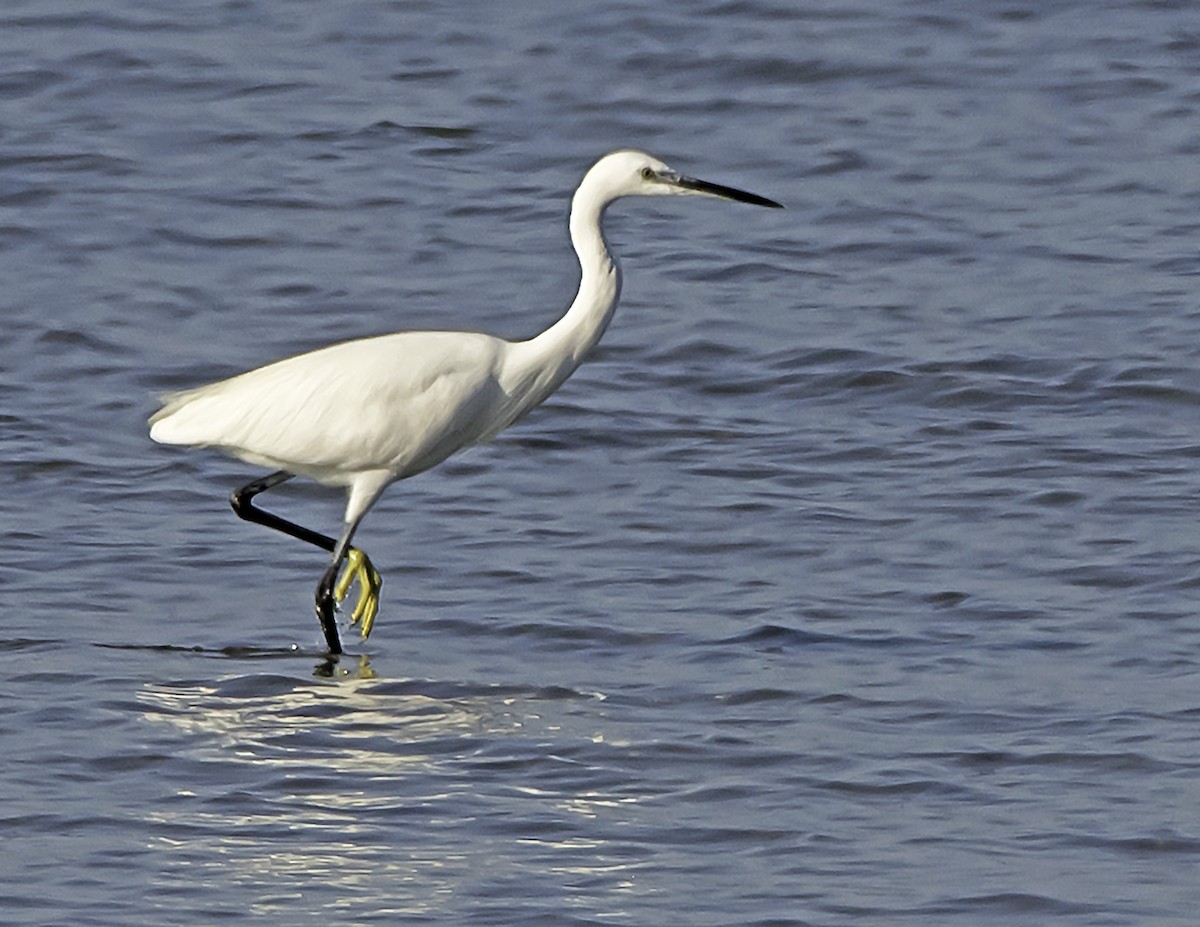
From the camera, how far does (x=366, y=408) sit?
28.7ft

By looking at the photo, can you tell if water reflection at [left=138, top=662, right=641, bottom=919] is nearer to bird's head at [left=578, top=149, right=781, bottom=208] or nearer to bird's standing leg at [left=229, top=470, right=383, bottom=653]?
bird's standing leg at [left=229, top=470, right=383, bottom=653]

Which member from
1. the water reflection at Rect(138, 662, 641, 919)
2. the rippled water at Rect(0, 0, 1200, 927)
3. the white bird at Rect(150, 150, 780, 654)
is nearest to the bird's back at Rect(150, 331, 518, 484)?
the white bird at Rect(150, 150, 780, 654)

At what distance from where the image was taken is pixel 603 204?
29.5ft

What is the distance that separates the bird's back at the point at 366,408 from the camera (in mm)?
8734

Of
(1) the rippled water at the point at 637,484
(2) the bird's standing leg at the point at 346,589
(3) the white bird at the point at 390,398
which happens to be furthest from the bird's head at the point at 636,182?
(2) the bird's standing leg at the point at 346,589

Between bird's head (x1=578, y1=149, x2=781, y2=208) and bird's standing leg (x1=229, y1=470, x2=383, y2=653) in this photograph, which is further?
bird's head (x1=578, y1=149, x2=781, y2=208)

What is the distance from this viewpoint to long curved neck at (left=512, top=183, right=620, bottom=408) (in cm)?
890

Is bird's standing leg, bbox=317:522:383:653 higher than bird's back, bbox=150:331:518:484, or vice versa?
bird's back, bbox=150:331:518:484

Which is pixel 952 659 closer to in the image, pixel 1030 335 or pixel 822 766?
pixel 822 766

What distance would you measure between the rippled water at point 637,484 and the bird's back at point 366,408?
533 mm

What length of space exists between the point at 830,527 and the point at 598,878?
3297mm

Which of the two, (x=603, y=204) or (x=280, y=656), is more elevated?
(x=603, y=204)

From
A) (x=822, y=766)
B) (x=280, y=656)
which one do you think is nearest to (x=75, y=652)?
(x=280, y=656)

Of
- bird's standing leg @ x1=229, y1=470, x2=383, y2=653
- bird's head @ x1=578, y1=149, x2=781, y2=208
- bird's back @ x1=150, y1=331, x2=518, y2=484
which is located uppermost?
bird's head @ x1=578, y1=149, x2=781, y2=208
